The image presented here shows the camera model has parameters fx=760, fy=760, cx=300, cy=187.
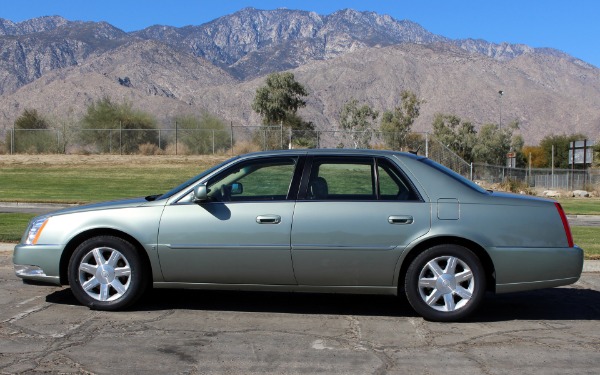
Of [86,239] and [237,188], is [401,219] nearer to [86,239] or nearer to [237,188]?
[237,188]

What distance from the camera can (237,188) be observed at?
279 inches

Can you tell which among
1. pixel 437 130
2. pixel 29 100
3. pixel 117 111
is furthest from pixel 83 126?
pixel 29 100

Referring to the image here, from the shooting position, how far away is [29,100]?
114 m

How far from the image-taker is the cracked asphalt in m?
5.47

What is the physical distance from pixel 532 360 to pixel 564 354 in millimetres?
351

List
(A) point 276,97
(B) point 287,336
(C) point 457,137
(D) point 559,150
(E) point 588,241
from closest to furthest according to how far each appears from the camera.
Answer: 1. (B) point 287,336
2. (E) point 588,241
3. (A) point 276,97
4. (C) point 457,137
5. (D) point 559,150

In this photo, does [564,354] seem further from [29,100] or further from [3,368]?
[29,100]

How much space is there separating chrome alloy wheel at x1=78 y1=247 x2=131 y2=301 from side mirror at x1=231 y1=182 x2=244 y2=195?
1.17 m

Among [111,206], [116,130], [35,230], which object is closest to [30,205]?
[35,230]

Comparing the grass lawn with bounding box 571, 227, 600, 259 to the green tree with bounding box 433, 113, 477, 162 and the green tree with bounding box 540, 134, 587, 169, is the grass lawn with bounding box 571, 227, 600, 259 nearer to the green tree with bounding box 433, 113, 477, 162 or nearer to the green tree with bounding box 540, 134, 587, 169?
the green tree with bounding box 433, 113, 477, 162

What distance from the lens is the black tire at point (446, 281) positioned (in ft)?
21.9

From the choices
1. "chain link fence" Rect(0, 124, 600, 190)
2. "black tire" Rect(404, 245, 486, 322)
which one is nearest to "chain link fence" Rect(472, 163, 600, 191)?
"chain link fence" Rect(0, 124, 600, 190)

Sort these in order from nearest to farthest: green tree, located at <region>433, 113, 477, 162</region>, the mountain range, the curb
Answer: the curb
green tree, located at <region>433, 113, 477, 162</region>
the mountain range

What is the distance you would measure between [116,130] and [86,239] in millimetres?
42418
